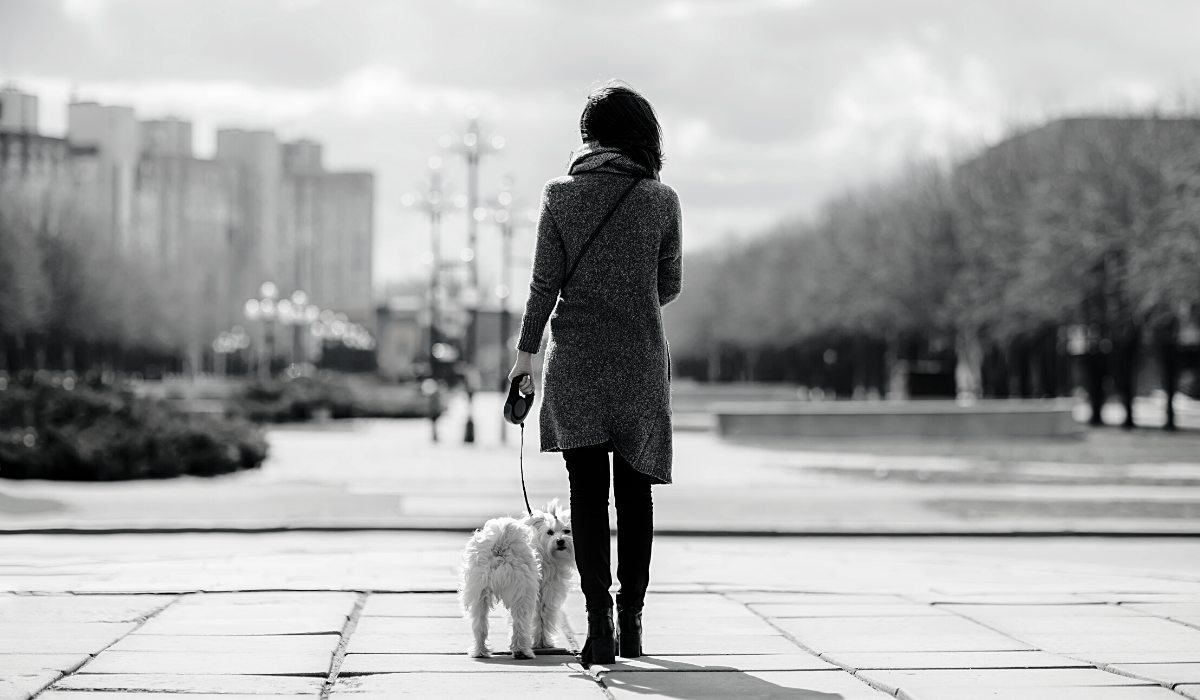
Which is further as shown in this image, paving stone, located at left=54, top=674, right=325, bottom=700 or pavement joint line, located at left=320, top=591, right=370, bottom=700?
pavement joint line, located at left=320, top=591, right=370, bottom=700

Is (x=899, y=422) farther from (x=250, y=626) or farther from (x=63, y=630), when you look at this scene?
(x=63, y=630)

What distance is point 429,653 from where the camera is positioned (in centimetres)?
545

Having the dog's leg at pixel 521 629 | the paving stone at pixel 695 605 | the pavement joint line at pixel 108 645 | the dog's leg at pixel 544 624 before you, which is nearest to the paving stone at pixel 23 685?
the pavement joint line at pixel 108 645

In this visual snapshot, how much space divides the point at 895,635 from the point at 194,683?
286 centimetres

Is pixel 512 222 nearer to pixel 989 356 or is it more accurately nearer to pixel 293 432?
pixel 293 432

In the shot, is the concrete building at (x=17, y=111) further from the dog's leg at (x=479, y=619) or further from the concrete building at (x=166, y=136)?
the dog's leg at (x=479, y=619)

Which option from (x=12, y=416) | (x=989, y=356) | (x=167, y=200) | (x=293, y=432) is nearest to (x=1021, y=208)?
(x=989, y=356)

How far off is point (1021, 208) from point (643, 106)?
40.9m

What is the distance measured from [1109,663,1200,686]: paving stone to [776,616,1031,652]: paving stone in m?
0.51

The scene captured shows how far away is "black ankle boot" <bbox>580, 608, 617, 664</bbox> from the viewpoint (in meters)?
5.17

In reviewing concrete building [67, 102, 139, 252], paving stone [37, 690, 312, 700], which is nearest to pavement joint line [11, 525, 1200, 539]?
paving stone [37, 690, 312, 700]

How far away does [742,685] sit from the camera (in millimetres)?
4840

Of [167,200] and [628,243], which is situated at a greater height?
[167,200]

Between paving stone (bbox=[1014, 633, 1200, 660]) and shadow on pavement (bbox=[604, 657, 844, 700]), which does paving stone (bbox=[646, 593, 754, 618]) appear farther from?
shadow on pavement (bbox=[604, 657, 844, 700])
